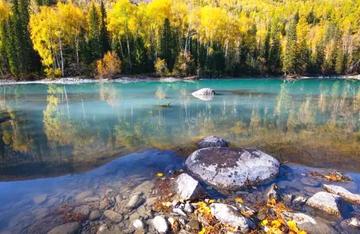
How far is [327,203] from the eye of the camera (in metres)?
7.89

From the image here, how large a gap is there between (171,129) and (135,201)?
9.57m

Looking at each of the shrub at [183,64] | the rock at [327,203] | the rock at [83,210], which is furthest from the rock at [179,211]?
the shrub at [183,64]

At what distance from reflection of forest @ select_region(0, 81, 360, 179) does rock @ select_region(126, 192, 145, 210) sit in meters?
3.57

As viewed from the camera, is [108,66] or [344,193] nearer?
[344,193]

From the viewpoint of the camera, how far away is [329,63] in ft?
245

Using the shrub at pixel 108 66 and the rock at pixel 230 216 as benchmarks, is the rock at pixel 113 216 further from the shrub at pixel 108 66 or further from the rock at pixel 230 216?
the shrub at pixel 108 66

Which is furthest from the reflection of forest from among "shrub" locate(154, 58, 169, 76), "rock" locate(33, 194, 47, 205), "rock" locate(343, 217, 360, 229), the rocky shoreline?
"shrub" locate(154, 58, 169, 76)

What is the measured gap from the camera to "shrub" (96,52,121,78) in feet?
176

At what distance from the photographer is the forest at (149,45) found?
52062mm

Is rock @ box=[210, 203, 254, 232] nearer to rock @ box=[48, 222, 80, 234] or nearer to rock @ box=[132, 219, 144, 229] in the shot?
rock @ box=[132, 219, 144, 229]

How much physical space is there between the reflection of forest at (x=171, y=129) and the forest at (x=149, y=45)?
1083 inches

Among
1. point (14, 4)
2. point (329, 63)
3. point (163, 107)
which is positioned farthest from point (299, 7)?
point (163, 107)

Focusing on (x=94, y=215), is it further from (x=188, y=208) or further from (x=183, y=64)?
(x=183, y=64)

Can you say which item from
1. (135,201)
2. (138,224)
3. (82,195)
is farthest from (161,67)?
(138,224)
